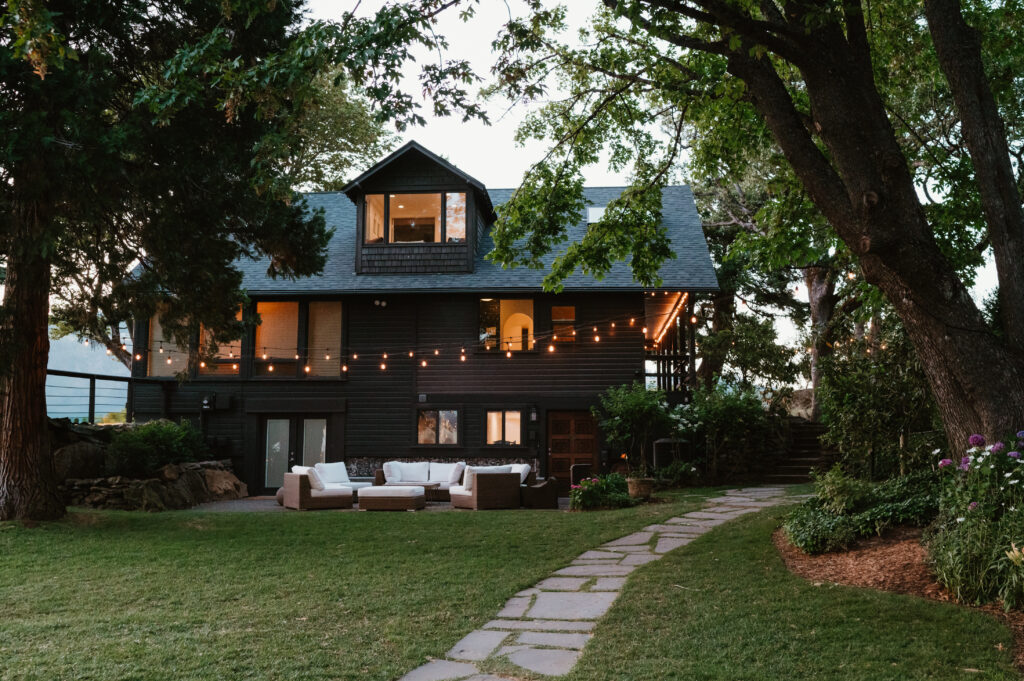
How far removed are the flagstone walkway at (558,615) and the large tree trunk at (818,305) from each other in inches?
516

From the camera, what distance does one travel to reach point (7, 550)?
8250 millimetres

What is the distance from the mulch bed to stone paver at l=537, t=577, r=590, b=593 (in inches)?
67.9

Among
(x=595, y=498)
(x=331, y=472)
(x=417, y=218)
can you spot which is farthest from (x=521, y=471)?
(x=417, y=218)

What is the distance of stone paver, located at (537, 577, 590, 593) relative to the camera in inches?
249

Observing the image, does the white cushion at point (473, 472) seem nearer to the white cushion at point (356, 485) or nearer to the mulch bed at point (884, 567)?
the white cushion at point (356, 485)

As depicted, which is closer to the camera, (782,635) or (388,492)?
(782,635)

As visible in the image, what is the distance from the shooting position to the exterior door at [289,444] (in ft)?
55.8

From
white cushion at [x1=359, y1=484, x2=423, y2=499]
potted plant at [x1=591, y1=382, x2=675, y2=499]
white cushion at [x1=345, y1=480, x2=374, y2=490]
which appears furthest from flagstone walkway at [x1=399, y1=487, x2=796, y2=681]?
white cushion at [x1=345, y1=480, x2=374, y2=490]

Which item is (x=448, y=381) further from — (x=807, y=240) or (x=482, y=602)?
(x=482, y=602)

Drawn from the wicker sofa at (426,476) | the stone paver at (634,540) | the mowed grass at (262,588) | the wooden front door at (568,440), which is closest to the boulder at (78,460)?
the mowed grass at (262,588)

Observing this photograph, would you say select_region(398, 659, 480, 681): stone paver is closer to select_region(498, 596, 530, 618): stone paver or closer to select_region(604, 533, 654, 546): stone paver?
select_region(498, 596, 530, 618): stone paver

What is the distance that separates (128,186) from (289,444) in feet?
28.3

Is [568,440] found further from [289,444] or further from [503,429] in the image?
[289,444]

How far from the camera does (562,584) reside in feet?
21.3
